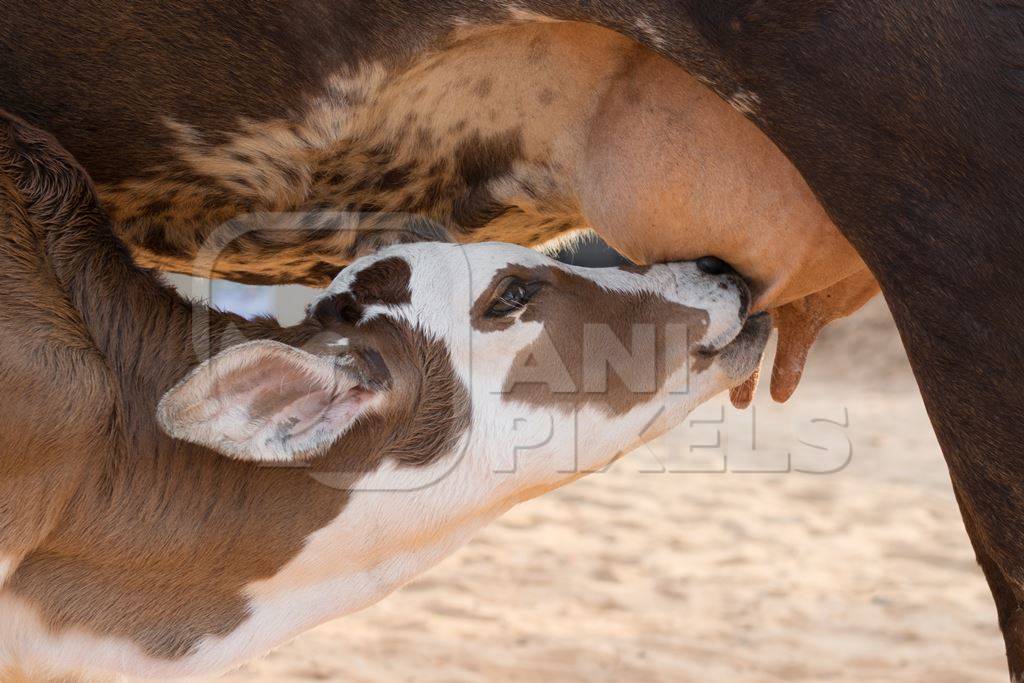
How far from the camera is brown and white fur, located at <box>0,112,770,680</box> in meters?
2.74

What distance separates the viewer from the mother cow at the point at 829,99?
7.14 ft

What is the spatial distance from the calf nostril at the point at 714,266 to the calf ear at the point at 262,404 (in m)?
0.85

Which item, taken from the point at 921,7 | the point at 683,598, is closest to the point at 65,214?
the point at 921,7

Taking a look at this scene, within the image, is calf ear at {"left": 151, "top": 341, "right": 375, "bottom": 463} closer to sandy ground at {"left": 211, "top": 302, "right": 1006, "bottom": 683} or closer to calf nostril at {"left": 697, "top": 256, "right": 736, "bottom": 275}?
calf nostril at {"left": 697, "top": 256, "right": 736, "bottom": 275}

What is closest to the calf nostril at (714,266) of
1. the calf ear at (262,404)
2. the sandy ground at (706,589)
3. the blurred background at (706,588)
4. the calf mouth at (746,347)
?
the calf mouth at (746,347)

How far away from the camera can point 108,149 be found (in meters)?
2.91

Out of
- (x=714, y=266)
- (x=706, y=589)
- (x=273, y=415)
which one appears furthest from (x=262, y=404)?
(x=706, y=589)

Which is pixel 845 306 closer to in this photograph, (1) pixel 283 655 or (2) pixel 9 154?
(2) pixel 9 154

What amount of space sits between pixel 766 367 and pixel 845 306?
865 cm

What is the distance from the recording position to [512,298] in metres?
3.13

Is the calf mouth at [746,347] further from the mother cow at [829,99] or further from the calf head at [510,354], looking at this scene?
the mother cow at [829,99]

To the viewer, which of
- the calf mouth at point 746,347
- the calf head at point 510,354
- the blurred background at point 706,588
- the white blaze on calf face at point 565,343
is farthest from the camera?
the blurred background at point 706,588

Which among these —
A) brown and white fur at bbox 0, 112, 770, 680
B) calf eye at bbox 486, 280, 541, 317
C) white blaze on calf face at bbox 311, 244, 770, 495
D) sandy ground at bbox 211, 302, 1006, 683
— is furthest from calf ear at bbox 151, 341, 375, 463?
sandy ground at bbox 211, 302, 1006, 683

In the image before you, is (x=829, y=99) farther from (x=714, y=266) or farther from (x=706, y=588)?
(x=706, y=588)
